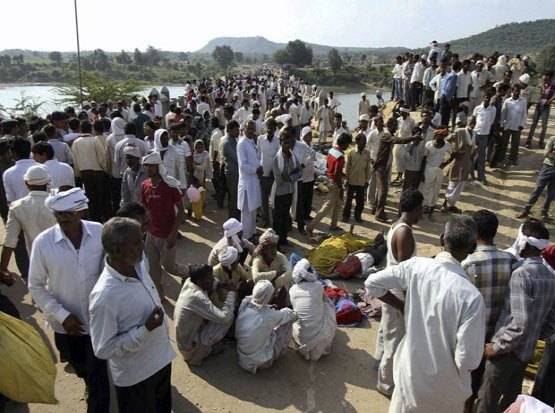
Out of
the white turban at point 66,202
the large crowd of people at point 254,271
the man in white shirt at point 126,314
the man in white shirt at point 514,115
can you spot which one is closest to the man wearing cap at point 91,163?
the large crowd of people at point 254,271

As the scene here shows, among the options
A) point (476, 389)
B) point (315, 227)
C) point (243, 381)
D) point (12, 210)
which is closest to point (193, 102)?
point (315, 227)

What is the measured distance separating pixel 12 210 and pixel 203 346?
2.15 metres

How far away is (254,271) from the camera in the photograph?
433 centimetres

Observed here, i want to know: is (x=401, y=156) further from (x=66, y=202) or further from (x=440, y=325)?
(x=66, y=202)

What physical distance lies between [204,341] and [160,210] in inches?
58.7

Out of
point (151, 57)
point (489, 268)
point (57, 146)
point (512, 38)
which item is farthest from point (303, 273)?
point (151, 57)

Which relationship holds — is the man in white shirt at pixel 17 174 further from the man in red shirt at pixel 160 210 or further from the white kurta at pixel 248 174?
the white kurta at pixel 248 174

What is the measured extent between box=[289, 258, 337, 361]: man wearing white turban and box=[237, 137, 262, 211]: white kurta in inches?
99.5

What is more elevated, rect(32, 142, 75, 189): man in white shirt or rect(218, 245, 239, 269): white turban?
rect(32, 142, 75, 189): man in white shirt

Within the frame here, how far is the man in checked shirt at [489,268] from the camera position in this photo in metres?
2.94

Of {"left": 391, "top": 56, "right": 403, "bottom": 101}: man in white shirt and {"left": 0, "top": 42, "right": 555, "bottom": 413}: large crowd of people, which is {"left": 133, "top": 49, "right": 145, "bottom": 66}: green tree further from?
{"left": 0, "top": 42, "right": 555, "bottom": 413}: large crowd of people

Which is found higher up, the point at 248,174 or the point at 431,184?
the point at 248,174

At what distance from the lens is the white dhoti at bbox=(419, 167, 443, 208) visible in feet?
24.0

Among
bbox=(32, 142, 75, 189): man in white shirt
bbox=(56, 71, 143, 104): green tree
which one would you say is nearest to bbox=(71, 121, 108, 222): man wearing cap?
bbox=(32, 142, 75, 189): man in white shirt
